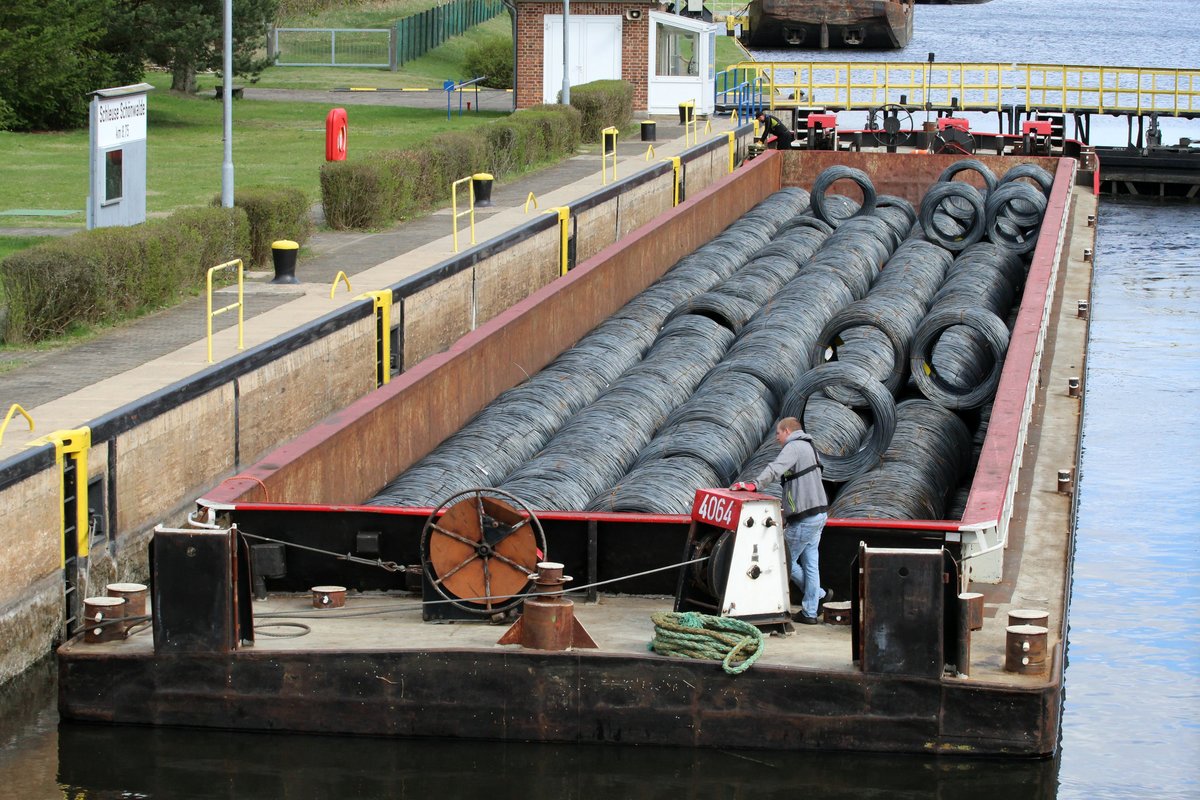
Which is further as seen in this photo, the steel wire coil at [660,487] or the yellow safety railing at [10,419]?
the steel wire coil at [660,487]

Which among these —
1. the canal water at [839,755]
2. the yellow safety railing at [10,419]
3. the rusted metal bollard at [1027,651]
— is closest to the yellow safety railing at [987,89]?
the canal water at [839,755]

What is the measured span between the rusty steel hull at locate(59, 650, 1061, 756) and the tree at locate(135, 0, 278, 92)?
28505mm

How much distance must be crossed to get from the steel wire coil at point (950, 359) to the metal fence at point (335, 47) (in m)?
41.8

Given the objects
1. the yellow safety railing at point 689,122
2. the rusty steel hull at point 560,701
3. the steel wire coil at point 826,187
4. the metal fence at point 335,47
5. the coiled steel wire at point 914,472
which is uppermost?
the metal fence at point 335,47

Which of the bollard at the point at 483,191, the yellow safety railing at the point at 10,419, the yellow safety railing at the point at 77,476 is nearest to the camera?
Answer: the yellow safety railing at the point at 77,476

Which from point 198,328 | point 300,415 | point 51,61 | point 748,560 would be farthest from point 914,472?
point 51,61

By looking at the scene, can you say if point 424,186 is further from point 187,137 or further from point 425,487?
→ point 425,487

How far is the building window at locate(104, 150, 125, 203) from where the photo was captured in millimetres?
20141

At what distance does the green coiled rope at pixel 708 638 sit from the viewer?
35.4 ft

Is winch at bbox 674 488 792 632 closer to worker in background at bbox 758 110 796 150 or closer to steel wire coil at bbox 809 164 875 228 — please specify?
steel wire coil at bbox 809 164 875 228

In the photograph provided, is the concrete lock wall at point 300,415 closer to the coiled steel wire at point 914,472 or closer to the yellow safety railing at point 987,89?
the coiled steel wire at point 914,472

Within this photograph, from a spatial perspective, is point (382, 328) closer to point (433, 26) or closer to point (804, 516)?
point (804, 516)

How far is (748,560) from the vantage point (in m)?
11.1

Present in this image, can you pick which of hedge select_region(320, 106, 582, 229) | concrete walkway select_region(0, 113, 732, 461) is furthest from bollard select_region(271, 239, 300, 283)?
hedge select_region(320, 106, 582, 229)
